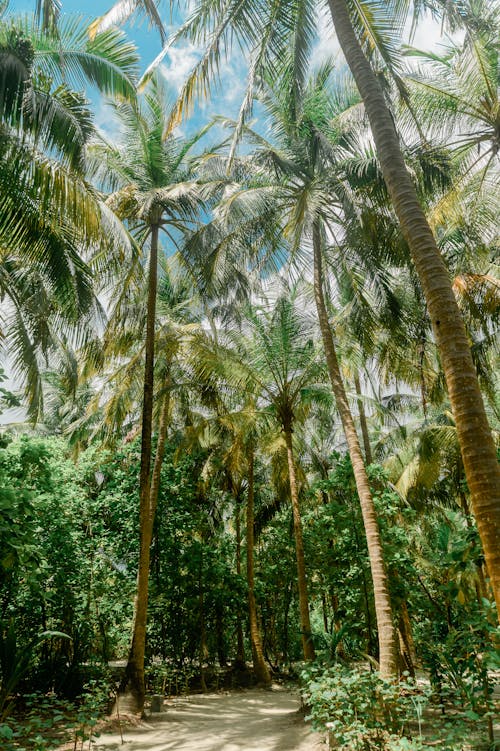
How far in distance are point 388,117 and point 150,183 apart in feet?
23.2

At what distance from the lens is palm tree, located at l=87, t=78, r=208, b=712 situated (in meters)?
10.0

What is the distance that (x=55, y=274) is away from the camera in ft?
23.9

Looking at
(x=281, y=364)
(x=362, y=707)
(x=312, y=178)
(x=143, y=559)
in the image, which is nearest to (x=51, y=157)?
(x=312, y=178)

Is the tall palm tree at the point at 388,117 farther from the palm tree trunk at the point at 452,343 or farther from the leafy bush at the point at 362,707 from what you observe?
the leafy bush at the point at 362,707

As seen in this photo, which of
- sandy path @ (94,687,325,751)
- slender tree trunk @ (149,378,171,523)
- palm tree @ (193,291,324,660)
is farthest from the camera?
palm tree @ (193,291,324,660)

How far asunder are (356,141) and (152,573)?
1033 centimetres

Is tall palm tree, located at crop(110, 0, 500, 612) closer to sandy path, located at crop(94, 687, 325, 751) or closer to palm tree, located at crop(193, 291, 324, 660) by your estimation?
sandy path, located at crop(94, 687, 325, 751)

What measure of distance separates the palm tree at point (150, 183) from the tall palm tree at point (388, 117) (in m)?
3.46

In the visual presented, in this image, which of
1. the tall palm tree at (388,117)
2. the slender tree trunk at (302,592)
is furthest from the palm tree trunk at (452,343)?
the slender tree trunk at (302,592)

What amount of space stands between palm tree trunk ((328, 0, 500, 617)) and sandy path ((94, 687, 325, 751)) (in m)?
5.03

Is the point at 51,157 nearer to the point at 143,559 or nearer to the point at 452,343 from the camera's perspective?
the point at 452,343

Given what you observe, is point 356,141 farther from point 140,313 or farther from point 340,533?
point 340,533

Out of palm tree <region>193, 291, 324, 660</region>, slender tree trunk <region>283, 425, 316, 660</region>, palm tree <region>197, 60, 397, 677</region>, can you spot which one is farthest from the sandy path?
palm tree <region>193, 291, 324, 660</region>

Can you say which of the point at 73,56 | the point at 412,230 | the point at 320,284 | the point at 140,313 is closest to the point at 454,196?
the point at 320,284
